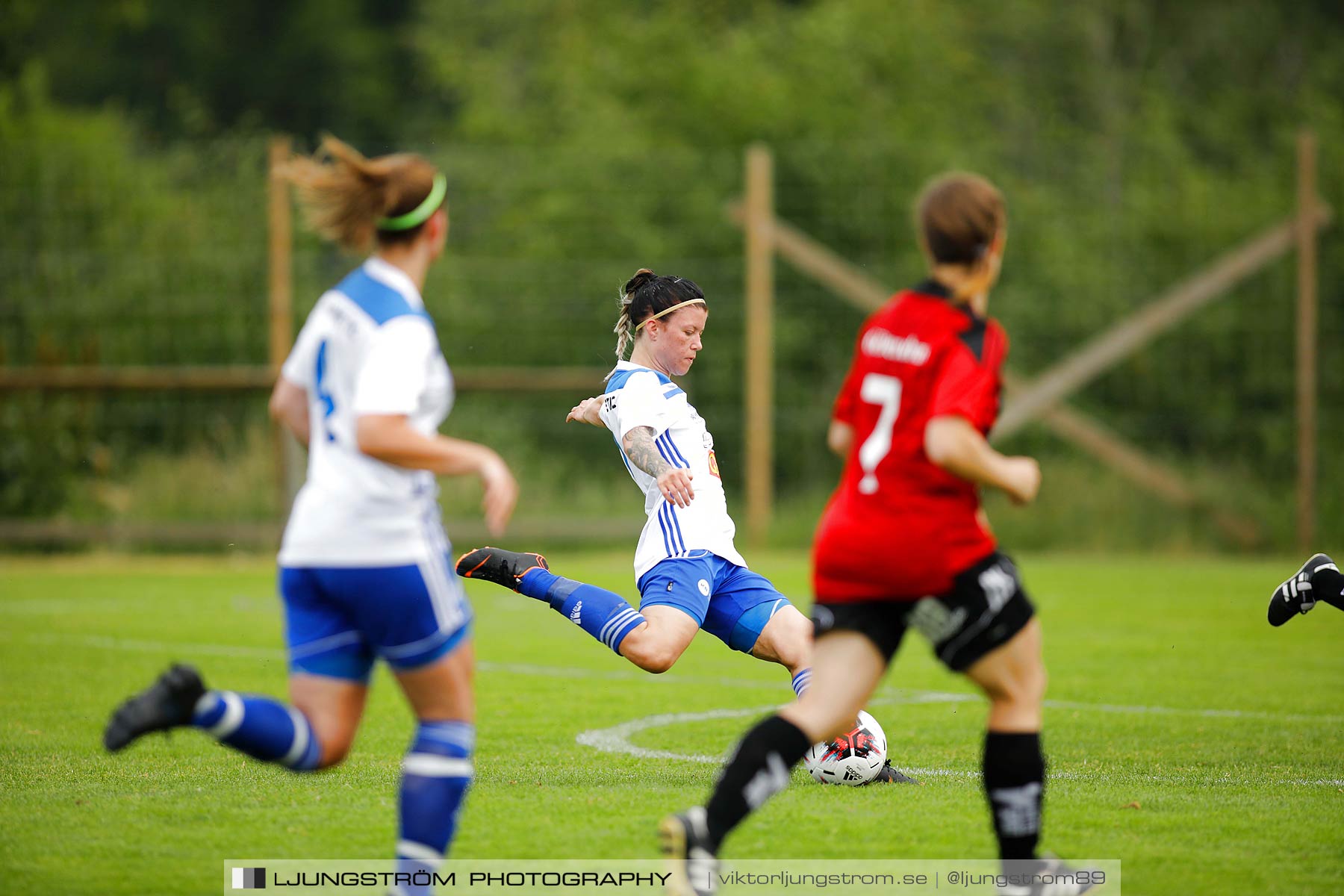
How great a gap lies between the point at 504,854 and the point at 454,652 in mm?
1126

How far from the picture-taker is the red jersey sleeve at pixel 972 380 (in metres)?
4.10

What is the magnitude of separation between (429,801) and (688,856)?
713 millimetres

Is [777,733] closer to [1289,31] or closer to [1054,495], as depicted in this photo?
[1054,495]

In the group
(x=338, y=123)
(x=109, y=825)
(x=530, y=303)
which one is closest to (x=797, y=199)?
(x=530, y=303)

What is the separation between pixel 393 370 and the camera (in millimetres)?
3969

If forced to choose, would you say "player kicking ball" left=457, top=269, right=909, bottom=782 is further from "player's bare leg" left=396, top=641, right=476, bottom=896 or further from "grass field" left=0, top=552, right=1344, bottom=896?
"player's bare leg" left=396, top=641, right=476, bottom=896

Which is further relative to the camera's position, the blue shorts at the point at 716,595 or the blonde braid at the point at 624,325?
the blonde braid at the point at 624,325

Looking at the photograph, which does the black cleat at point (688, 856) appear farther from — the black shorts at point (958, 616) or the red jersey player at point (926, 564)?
the black shorts at point (958, 616)

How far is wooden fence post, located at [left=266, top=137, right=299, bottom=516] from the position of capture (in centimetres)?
1767

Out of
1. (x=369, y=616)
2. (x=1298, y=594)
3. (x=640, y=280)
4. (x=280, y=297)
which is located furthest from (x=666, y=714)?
(x=280, y=297)

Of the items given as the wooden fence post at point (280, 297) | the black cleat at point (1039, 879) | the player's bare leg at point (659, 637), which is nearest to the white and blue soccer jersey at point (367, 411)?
the black cleat at point (1039, 879)

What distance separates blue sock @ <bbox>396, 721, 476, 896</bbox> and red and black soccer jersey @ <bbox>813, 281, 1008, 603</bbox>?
3.58 ft

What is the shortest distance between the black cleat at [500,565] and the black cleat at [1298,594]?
10.9 ft

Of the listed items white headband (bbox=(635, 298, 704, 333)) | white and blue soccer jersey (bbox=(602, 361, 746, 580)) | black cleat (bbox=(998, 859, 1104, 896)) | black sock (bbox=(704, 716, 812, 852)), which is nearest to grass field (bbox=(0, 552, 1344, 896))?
black cleat (bbox=(998, 859, 1104, 896))
